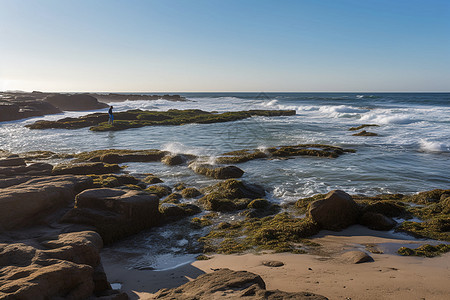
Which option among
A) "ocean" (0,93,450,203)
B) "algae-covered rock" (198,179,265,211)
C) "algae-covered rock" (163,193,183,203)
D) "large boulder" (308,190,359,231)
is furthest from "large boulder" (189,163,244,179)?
"large boulder" (308,190,359,231)

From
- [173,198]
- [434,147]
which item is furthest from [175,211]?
[434,147]

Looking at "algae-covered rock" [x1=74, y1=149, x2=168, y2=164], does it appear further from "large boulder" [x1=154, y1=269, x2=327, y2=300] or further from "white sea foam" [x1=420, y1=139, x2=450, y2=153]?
"white sea foam" [x1=420, y1=139, x2=450, y2=153]

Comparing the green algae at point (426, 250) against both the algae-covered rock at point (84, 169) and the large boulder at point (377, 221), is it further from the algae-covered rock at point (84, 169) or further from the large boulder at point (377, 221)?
the algae-covered rock at point (84, 169)

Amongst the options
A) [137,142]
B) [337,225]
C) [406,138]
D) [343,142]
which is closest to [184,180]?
[337,225]

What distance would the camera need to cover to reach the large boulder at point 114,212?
7.87 metres

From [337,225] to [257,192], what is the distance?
3.65 metres

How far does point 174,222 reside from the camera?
30.7 ft

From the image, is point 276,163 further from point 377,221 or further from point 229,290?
point 229,290

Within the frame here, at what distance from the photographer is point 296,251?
7.05 meters

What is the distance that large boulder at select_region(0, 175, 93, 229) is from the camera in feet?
23.0

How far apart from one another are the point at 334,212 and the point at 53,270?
6.78 meters

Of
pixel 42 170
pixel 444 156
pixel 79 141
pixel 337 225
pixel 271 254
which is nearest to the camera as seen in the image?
pixel 271 254

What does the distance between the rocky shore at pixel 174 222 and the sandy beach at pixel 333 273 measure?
0.32 metres

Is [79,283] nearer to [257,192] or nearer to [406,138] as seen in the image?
[257,192]
